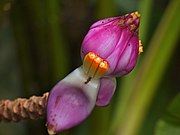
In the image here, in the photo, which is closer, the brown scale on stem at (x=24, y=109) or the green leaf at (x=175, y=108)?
the brown scale on stem at (x=24, y=109)

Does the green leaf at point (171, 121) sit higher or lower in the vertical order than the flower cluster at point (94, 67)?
lower

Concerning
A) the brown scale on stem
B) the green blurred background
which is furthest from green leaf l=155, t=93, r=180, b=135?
the brown scale on stem

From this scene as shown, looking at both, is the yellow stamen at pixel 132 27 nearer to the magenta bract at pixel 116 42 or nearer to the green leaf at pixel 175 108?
the magenta bract at pixel 116 42

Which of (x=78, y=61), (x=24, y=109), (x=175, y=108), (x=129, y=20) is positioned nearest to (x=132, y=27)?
(x=129, y=20)

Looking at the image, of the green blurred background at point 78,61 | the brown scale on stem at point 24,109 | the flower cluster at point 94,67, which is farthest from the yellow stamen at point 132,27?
the green blurred background at point 78,61

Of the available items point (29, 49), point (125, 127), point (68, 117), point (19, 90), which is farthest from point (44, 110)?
point (19, 90)
